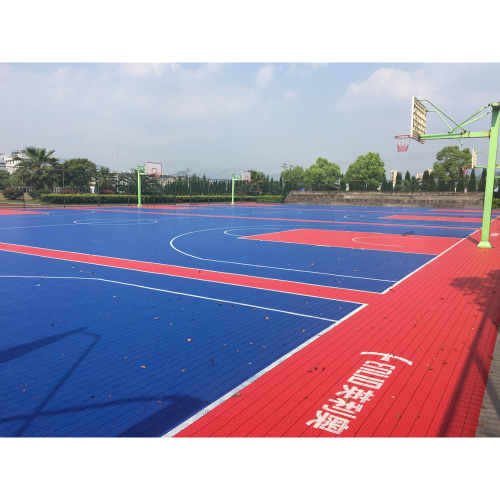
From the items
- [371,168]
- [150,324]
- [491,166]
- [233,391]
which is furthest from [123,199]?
[371,168]

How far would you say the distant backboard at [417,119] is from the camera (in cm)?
1584

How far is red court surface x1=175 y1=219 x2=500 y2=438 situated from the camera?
3.84 metres

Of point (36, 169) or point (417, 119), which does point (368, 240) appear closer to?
point (417, 119)

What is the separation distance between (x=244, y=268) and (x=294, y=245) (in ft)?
17.1

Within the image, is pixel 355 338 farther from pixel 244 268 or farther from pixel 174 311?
pixel 244 268

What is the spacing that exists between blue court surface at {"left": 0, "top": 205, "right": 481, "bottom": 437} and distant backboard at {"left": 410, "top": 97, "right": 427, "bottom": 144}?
5.02 metres

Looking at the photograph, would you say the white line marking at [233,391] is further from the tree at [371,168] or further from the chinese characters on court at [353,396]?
the tree at [371,168]

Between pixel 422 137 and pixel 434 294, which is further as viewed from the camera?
pixel 422 137

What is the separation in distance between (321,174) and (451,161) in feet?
74.9

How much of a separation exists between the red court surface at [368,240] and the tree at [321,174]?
58.9 m

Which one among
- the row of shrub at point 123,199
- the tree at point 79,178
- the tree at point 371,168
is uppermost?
the tree at point 371,168

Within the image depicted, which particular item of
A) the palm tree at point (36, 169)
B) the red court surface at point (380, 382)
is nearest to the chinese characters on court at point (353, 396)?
the red court surface at point (380, 382)

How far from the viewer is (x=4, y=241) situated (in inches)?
632

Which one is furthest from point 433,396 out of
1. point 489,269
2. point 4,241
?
point 4,241
